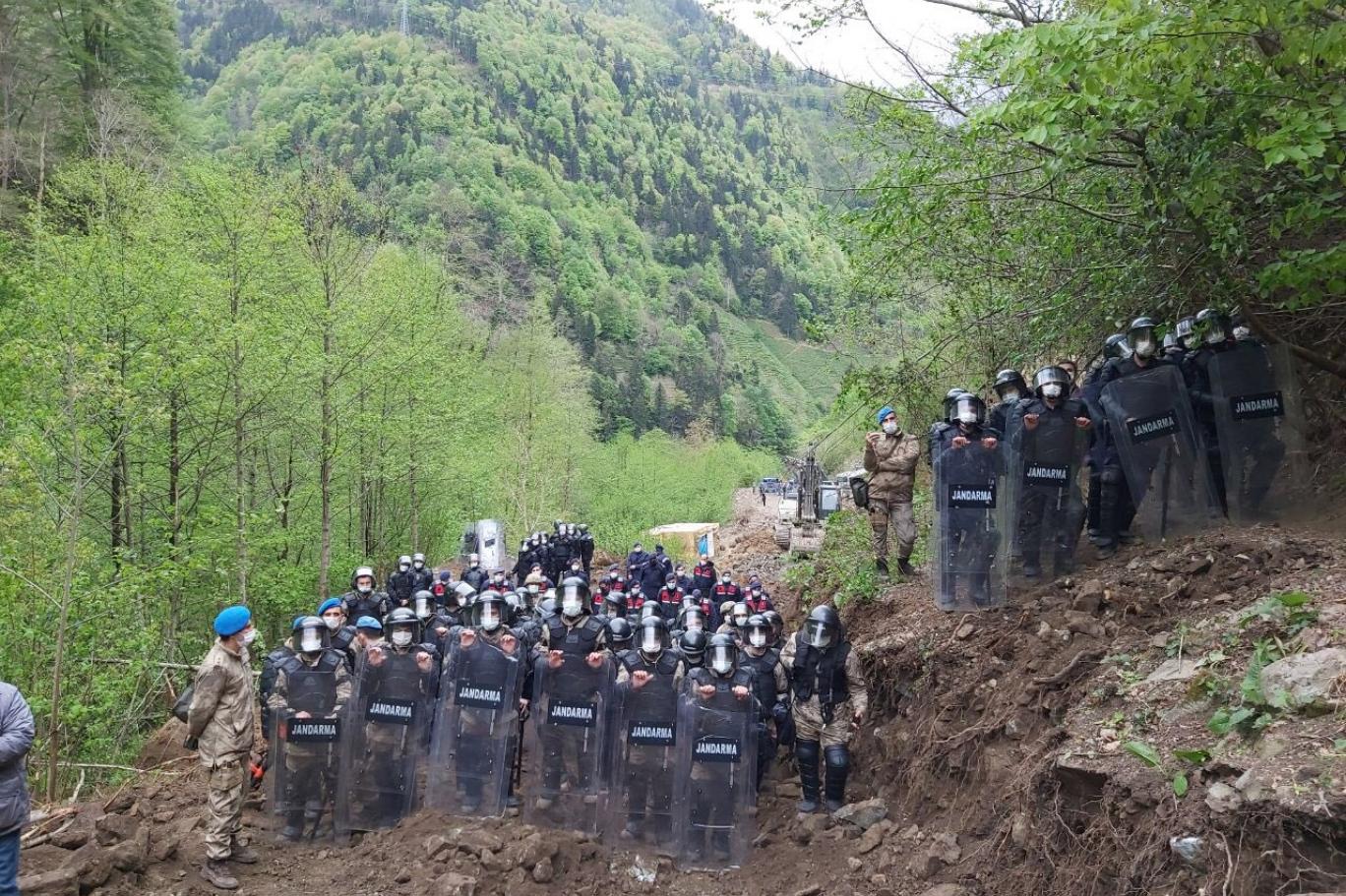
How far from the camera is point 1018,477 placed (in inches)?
324

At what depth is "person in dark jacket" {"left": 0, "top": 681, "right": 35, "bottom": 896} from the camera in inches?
195

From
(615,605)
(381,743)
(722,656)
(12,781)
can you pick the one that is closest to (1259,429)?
→ (722,656)

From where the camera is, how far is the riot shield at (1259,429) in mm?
7871

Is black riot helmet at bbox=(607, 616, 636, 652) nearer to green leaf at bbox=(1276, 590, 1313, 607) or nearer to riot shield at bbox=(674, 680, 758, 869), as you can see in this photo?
riot shield at bbox=(674, 680, 758, 869)

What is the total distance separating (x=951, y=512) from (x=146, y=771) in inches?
343

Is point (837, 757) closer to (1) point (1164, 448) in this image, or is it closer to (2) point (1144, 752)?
(2) point (1144, 752)

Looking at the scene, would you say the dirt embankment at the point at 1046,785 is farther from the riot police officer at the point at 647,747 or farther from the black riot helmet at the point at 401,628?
the black riot helmet at the point at 401,628

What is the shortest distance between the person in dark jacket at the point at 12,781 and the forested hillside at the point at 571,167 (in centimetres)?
5505

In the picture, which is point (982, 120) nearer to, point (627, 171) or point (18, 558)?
point (18, 558)

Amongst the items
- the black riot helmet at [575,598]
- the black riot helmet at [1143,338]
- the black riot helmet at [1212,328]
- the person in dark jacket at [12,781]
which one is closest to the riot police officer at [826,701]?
the black riot helmet at [575,598]

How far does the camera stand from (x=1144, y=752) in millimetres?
4832

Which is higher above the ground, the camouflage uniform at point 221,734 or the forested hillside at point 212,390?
the forested hillside at point 212,390

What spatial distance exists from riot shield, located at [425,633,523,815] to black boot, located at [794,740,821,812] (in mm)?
2622

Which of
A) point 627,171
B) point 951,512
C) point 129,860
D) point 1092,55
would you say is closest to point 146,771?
point 129,860
